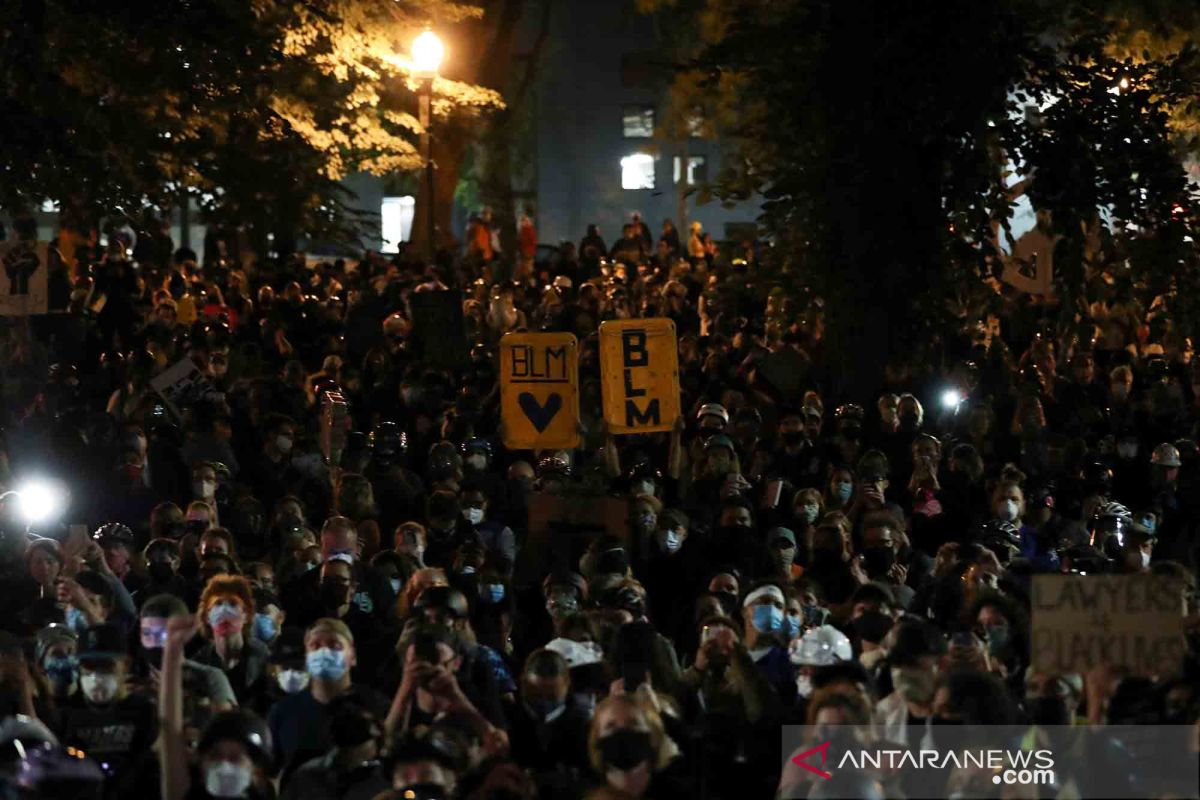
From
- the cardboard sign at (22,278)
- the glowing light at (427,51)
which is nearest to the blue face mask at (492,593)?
the cardboard sign at (22,278)

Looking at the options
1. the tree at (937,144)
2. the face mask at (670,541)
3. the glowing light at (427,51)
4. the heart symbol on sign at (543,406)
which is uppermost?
the glowing light at (427,51)

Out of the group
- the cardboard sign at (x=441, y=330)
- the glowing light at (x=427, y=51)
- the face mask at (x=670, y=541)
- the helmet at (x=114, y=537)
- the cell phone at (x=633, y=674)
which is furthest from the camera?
the glowing light at (x=427, y=51)

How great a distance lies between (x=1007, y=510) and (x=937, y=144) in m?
3.01

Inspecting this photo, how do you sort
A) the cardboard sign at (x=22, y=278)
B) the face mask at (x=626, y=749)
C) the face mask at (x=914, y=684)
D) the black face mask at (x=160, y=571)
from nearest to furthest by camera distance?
the face mask at (x=626, y=749) < the face mask at (x=914, y=684) < the black face mask at (x=160, y=571) < the cardboard sign at (x=22, y=278)

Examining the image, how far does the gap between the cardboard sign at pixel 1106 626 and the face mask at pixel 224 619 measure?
3.66 meters

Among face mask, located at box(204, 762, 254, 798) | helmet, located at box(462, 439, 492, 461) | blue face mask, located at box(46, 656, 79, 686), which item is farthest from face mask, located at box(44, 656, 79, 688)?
helmet, located at box(462, 439, 492, 461)

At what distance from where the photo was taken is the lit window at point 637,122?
218 feet

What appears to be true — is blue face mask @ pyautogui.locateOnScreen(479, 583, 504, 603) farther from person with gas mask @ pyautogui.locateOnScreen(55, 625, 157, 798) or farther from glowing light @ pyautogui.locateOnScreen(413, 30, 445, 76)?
glowing light @ pyautogui.locateOnScreen(413, 30, 445, 76)

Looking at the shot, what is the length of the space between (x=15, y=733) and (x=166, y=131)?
11.9 metres

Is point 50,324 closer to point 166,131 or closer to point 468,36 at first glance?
point 166,131

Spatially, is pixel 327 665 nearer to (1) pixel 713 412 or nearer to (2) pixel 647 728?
(2) pixel 647 728

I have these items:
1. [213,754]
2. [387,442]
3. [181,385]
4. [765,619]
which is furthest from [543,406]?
[213,754]

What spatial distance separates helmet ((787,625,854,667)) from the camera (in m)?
10.8

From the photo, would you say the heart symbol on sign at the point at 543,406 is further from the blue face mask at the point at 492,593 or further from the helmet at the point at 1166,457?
the helmet at the point at 1166,457
